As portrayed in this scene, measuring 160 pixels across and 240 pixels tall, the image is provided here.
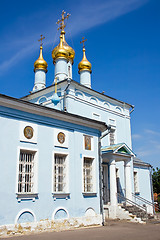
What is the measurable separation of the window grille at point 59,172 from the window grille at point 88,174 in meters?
1.16

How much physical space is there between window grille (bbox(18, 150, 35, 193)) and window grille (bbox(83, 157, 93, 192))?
2.66 meters

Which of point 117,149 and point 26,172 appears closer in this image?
point 26,172

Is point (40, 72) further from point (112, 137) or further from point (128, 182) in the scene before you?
point (128, 182)

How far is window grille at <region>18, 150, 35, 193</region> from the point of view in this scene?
28.5ft

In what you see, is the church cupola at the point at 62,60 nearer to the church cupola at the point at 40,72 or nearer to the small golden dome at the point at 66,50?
the small golden dome at the point at 66,50

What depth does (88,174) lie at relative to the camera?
11.1 m

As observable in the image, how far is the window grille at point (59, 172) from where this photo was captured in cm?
975

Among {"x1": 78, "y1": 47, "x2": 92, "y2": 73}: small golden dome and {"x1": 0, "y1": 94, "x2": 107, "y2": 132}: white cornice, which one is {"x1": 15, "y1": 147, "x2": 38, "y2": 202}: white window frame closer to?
{"x1": 0, "y1": 94, "x2": 107, "y2": 132}: white cornice

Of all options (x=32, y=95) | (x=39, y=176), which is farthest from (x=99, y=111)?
(x=39, y=176)

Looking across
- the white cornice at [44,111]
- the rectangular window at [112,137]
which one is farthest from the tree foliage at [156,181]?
the white cornice at [44,111]

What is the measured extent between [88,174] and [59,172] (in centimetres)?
162

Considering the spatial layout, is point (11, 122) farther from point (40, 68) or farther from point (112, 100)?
point (40, 68)

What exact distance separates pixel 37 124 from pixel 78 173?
2.67 meters

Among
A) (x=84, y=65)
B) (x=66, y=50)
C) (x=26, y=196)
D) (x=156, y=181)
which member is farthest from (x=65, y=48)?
(x=156, y=181)
